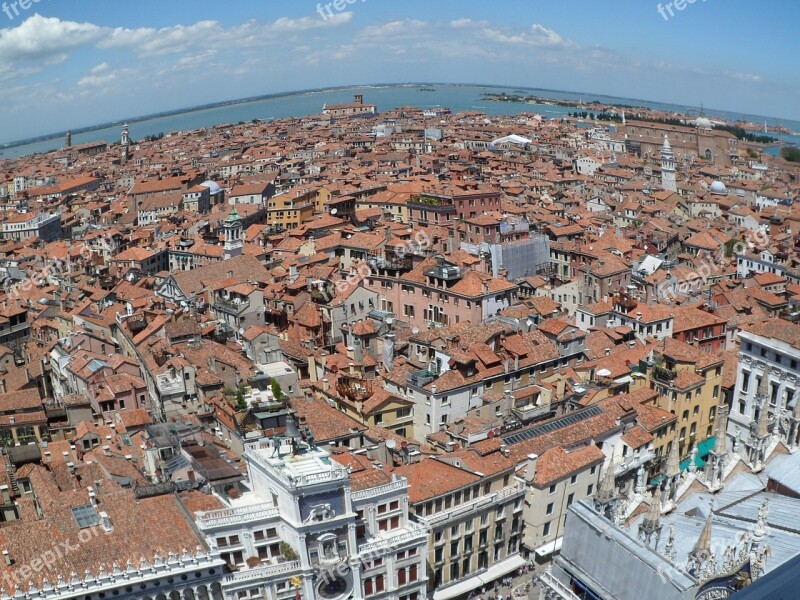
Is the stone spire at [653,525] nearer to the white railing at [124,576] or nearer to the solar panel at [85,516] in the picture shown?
the white railing at [124,576]

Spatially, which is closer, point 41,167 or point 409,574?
point 409,574

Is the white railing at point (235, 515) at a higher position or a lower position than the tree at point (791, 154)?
higher

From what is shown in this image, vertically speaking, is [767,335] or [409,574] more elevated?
[767,335]

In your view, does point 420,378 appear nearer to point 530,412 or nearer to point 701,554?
point 530,412

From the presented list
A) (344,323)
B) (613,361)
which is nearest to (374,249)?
(344,323)

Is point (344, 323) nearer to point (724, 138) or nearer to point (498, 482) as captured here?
point (498, 482)

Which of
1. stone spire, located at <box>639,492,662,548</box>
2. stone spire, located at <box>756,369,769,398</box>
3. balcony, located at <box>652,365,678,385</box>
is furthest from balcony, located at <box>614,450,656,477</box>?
stone spire, located at <box>639,492,662,548</box>

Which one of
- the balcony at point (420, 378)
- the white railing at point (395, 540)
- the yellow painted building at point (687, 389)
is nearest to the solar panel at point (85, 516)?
the white railing at point (395, 540)
